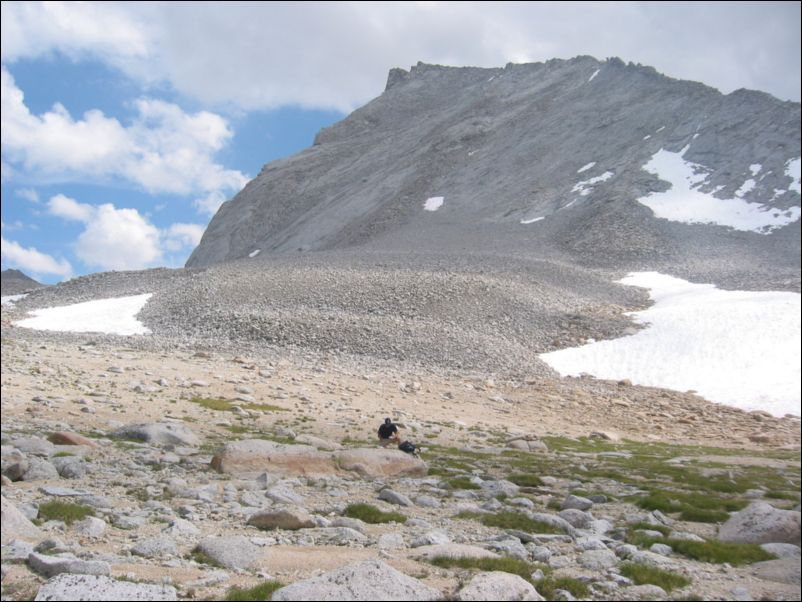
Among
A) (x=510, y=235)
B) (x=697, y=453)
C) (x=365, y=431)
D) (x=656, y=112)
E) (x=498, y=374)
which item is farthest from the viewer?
(x=656, y=112)

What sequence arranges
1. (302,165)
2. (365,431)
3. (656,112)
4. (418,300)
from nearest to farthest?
(365,431) < (418,300) < (656,112) < (302,165)

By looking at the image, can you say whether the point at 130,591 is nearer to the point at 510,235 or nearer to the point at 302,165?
the point at 510,235

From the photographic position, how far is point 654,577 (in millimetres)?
8391

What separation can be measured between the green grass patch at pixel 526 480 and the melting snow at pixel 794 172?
90868mm

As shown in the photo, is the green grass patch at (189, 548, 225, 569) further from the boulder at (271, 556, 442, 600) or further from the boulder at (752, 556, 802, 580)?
the boulder at (752, 556, 802, 580)

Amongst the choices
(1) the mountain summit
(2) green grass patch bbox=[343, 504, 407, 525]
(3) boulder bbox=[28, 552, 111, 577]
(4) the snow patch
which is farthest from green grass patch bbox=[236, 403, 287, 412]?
(4) the snow patch

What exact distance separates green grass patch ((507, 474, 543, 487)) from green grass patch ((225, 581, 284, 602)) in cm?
954

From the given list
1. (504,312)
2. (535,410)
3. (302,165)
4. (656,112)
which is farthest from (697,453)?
(302,165)

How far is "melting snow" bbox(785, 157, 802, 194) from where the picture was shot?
91269mm

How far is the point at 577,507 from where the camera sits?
13.2 meters

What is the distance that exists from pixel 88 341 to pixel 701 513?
32.3 m

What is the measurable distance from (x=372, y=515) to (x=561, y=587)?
410 cm

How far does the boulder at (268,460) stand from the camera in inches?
531

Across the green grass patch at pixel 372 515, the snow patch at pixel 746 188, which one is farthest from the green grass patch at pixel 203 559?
the snow patch at pixel 746 188
